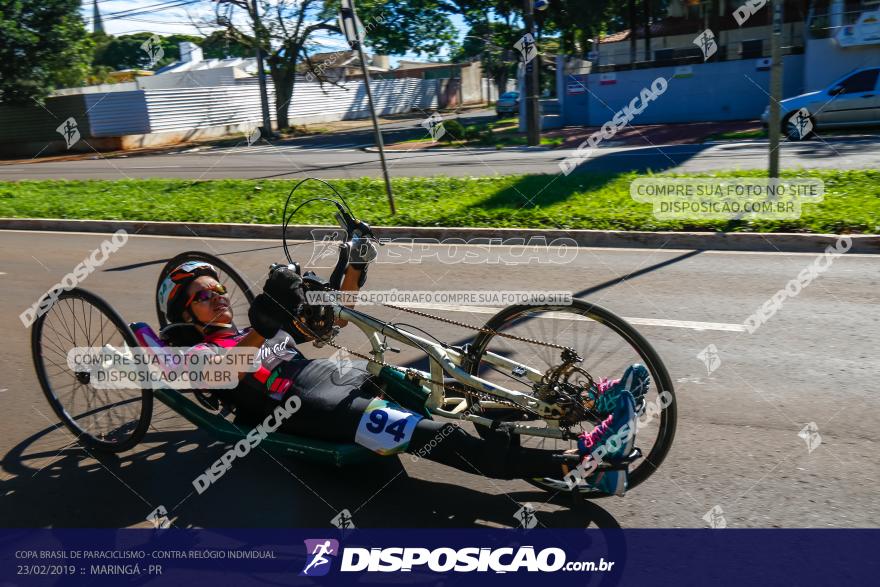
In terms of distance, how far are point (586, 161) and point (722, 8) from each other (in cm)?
2106

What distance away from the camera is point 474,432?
4.45 m

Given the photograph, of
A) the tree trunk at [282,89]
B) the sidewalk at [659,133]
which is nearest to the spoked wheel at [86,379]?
the sidewalk at [659,133]

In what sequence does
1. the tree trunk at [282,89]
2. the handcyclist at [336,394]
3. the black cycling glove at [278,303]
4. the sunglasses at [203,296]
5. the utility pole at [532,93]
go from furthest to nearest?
1. the tree trunk at [282,89]
2. the utility pole at [532,93]
3. the sunglasses at [203,296]
4. the black cycling glove at [278,303]
5. the handcyclist at [336,394]

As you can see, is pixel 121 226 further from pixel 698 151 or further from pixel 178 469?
pixel 698 151

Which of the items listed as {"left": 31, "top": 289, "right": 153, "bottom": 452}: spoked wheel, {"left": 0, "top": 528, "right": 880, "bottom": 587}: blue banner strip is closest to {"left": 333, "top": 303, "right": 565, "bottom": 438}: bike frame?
{"left": 0, "top": 528, "right": 880, "bottom": 587}: blue banner strip

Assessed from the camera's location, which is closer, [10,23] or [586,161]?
[586,161]

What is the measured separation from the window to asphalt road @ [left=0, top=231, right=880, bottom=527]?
1556 cm

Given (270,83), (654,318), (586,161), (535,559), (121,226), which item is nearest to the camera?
(535,559)

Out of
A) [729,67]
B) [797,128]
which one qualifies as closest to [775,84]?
[797,128]

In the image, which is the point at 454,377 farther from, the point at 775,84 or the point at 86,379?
the point at 775,84

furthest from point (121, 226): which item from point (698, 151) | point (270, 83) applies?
point (270, 83)

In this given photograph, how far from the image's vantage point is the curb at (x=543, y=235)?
8281 millimetres

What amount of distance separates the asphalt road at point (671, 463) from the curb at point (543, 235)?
5.05 ft

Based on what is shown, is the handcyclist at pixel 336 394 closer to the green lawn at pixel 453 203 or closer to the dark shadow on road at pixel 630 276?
the dark shadow on road at pixel 630 276
